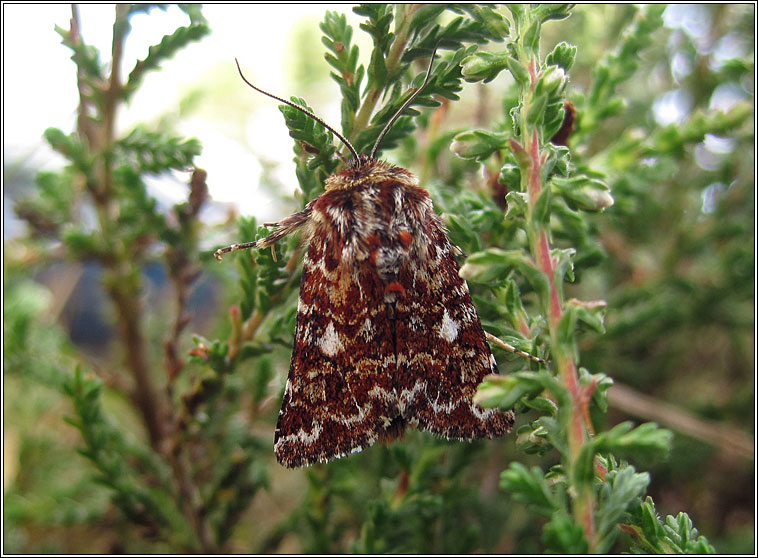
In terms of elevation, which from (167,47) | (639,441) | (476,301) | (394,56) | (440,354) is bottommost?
(639,441)

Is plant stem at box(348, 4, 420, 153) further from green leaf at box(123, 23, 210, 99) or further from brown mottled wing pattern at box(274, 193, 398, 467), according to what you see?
green leaf at box(123, 23, 210, 99)

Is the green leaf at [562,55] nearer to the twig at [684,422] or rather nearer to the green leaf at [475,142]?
the green leaf at [475,142]

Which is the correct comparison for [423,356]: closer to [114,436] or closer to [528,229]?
[528,229]

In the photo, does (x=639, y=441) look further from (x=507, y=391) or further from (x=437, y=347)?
(x=437, y=347)

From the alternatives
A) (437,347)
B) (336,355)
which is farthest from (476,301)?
(336,355)

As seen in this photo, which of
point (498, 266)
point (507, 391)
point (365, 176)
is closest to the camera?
point (507, 391)

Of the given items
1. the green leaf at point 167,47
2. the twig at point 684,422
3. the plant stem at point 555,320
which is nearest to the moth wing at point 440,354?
the plant stem at point 555,320

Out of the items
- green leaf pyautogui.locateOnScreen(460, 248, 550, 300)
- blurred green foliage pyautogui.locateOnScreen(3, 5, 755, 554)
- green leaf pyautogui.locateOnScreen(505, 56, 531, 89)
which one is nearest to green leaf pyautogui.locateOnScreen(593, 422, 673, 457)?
blurred green foliage pyautogui.locateOnScreen(3, 5, 755, 554)
